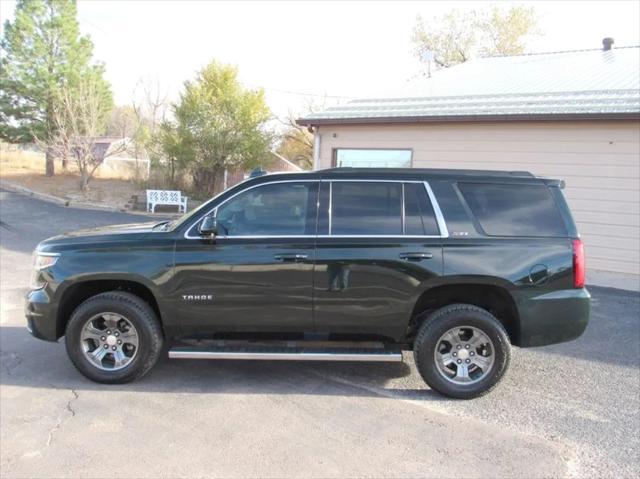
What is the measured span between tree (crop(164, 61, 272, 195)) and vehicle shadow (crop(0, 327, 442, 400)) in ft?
56.0

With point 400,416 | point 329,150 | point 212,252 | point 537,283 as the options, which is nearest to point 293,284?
point 212,252

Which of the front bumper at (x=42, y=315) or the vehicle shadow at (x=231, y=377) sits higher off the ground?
the front bumper at (x=42, y=315)

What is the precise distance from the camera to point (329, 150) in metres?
12.7

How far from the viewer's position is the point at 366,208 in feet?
15.0

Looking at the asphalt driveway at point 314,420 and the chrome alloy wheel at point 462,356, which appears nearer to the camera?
the asphalt driveway at point 314,420

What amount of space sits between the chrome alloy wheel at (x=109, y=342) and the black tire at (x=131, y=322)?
0.15ft

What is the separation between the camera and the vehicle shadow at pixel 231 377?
452cm

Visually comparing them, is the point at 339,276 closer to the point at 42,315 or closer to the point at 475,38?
the point at 42,315

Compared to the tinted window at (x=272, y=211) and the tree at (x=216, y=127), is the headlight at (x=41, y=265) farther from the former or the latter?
the tree at (x=216, y=127)

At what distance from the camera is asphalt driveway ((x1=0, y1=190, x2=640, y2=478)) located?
10.9 ft

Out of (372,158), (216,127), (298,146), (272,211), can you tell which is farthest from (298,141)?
(272,211)

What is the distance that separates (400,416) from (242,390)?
4.56ft

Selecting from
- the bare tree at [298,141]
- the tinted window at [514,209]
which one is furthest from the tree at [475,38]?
the tinted window at [514,209]

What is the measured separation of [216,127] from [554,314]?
19.1 metres
